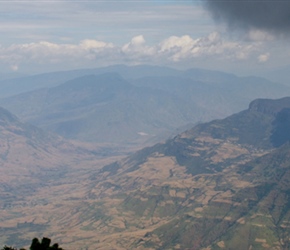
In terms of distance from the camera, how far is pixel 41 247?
87125 mm

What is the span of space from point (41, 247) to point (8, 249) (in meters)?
5.15

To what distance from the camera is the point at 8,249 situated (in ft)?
284
